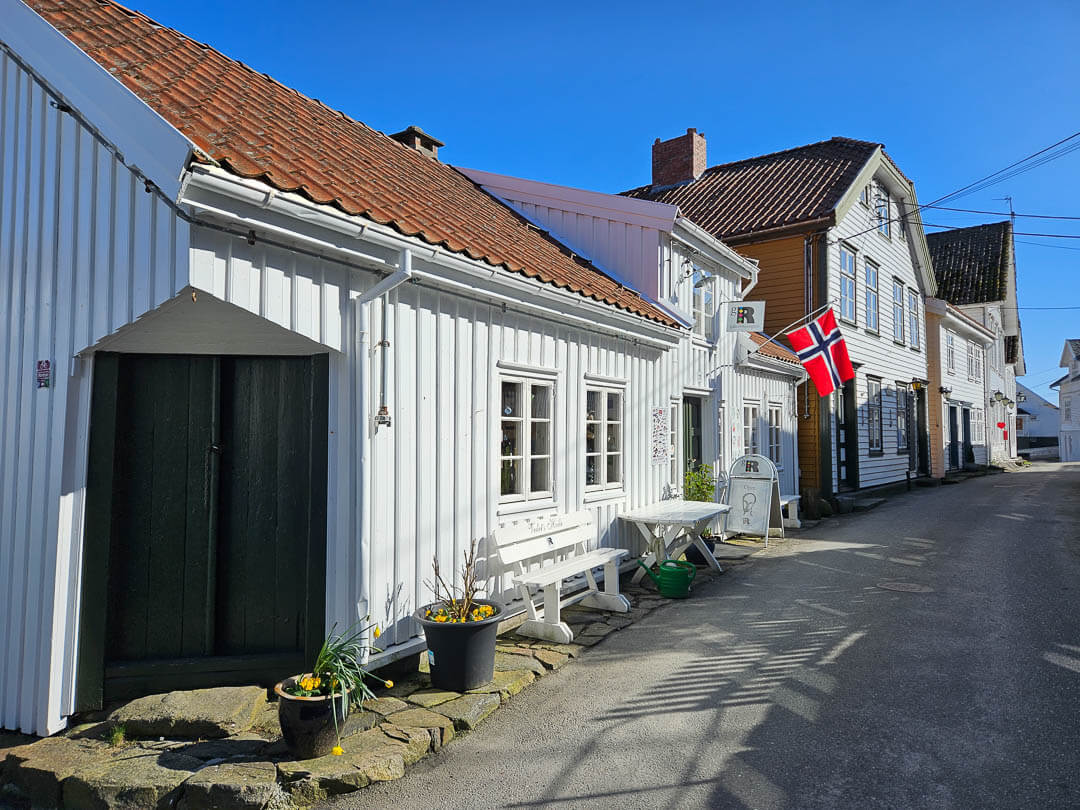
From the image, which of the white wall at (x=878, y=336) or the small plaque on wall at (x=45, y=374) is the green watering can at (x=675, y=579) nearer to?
the small plaque on wall at (x=45, y=374)

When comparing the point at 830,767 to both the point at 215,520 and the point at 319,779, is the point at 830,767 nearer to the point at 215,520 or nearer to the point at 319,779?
the point at 319,779

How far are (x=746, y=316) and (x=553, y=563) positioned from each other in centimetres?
642

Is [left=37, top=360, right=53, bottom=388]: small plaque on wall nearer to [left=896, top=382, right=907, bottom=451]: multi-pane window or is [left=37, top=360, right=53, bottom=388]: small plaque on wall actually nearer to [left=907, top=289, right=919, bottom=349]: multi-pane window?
[left=896, top=382, right=907, bottom=451]: multi-pane window

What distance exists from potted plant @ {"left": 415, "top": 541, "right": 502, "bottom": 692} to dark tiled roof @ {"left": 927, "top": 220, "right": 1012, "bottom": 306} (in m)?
29.9

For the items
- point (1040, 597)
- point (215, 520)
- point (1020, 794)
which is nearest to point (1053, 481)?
point (1040, 597)

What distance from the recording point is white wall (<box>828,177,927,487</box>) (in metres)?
16.1

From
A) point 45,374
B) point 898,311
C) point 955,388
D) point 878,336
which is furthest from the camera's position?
point 955,388

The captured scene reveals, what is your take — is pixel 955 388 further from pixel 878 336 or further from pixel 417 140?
pixel 417 140

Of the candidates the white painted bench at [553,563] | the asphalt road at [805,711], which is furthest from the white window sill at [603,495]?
the asphalt road at [805,711]

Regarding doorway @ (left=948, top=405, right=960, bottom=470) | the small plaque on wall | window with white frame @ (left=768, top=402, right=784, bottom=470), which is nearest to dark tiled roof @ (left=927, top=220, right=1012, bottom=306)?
doorway @ (left=948, top=405, right=960, bottom=470)

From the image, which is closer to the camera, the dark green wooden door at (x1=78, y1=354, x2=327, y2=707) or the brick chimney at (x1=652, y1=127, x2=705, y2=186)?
the dark green wooden door at (x1=78, y1=354, x2=327, y2=707)

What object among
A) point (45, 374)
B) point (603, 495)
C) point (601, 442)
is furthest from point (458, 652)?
point (601, 442)

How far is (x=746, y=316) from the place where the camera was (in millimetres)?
11711

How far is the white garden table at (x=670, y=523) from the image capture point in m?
8.14
